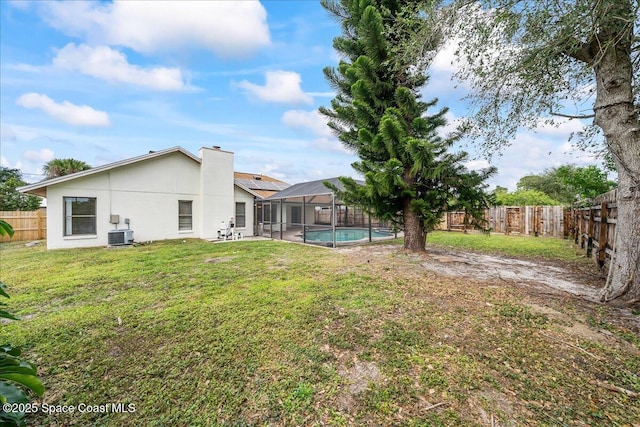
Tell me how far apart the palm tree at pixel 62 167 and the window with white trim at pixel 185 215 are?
27.4ft

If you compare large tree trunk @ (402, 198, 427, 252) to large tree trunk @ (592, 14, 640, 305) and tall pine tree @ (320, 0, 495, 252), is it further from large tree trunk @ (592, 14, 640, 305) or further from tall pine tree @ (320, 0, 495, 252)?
large tree trunk @ (592, 14, 640, 305)

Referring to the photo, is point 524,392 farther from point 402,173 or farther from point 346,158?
point 346,158

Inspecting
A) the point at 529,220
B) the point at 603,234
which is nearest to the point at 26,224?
the point at 603,234

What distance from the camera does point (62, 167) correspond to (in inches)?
580

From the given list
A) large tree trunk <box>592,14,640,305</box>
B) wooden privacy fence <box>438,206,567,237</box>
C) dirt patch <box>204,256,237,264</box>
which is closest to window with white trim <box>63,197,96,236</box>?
dirt patch <box>204,256,237,264</box>

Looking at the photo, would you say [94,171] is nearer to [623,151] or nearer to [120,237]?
[120,237]

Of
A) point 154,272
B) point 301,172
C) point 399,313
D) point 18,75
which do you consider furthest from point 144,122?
point 301,172

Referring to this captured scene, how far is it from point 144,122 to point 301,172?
113 feet

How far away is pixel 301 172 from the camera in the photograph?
4712cm

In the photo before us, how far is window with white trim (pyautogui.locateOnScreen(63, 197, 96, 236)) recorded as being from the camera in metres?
9.52

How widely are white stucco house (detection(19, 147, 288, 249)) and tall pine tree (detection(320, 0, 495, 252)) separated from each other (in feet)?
23.9

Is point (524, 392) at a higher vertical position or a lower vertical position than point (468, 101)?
lower

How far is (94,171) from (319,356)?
37.3ft

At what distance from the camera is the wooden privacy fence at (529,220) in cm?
1269
